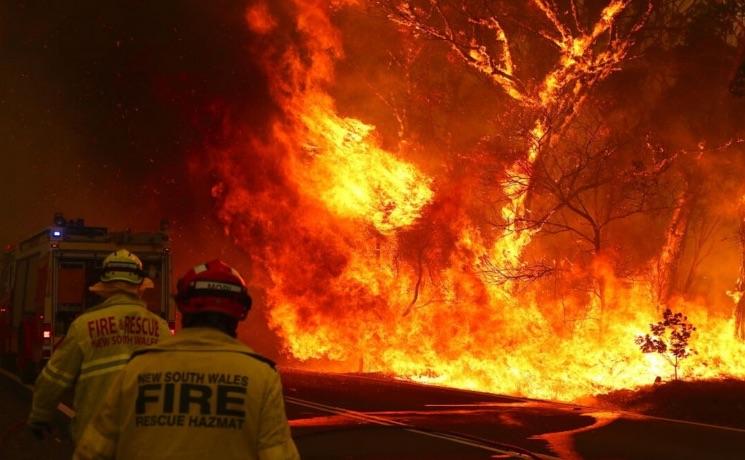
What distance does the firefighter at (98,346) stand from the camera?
4699 mm

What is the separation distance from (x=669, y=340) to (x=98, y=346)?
14.0 m

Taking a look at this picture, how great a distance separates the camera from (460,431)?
1075 cm

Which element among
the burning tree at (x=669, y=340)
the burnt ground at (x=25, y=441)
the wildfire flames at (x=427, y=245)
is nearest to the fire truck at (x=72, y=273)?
the burnt ground at (x=25, y=441)

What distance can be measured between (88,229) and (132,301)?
1120cm

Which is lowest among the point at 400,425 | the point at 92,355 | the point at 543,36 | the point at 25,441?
the point at 25,441

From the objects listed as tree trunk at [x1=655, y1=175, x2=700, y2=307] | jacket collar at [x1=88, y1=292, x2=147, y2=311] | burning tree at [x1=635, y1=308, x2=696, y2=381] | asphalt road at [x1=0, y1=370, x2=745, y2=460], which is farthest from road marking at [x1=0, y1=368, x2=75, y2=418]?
tree trunk at [x1=655, y1=175, x2=700, y2=307]

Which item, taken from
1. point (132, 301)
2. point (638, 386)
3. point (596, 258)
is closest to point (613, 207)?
point (596, 258)

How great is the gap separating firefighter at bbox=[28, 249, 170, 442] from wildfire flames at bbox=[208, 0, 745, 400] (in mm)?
12478

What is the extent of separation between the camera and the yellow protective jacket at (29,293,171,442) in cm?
469

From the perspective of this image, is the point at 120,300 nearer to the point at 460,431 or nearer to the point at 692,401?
the point at 460,431

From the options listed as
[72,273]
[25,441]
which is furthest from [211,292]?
[72,273]

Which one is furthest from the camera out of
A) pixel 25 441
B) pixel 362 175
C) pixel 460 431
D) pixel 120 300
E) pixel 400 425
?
pixel 362 175

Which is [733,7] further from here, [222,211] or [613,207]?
[222,211]

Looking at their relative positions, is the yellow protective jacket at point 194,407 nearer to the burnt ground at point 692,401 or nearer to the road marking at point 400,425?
the road marking at point 400,425
